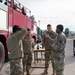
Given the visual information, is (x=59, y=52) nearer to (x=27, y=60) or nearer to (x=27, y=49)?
(x=27, y=49)

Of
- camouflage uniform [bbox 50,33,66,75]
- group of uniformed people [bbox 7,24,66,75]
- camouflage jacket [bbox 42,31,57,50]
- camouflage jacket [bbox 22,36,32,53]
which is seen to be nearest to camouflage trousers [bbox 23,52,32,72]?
camouflage jacket [bbox 22,36,32,53]

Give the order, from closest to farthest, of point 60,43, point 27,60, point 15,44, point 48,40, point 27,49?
point 15,44, point 60,43, point 27,49, point 27,60, point 48,40

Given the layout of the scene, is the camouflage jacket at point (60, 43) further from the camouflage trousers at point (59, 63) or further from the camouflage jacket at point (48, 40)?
the camouflage jacket at point (48, 40)

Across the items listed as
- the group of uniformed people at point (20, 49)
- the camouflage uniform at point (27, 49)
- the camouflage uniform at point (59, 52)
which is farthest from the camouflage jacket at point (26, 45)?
the camouflage uniform at point (59, 52)

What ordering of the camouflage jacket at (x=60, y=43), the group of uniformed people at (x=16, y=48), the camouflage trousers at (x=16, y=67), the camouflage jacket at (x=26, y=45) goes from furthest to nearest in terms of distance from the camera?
the camouflage jacket at (x=26, y=45), the camouflage jacket at (x=60, y=43), the camouflage trousers at (x=16, y=67), the group of uniformed people at (x=16, y=48)

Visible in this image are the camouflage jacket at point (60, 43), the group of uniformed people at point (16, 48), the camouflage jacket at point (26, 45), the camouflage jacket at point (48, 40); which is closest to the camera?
the group of uniformed people at point (16, 48)

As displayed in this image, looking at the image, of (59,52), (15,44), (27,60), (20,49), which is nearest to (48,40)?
(27,60)

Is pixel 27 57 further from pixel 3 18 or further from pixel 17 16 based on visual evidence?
pixel 17 16

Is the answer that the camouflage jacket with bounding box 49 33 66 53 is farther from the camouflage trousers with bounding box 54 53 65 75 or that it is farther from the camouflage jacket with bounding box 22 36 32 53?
the camouflage jacket with bounding box 22 36 32 53

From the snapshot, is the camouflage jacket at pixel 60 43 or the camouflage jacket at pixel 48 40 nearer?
the camouflage jacket at pixel 60 43

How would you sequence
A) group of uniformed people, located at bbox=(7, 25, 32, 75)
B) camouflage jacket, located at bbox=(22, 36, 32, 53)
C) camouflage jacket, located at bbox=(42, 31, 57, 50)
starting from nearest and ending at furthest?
group of uniformed people, located at bbox=(7, 25, 32, 75)
camouflage jacket, located at bbox=(22, 36, 32, 53)
camouflage jacket, located at bbox=(42, 31, 57, 50)

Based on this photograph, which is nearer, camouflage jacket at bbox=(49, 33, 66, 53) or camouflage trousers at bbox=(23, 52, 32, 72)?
camouflage jacket at bbox=(49, 33, 66, 53)

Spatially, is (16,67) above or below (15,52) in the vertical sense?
below

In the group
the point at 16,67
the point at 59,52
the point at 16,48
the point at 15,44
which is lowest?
the point at 16,67
